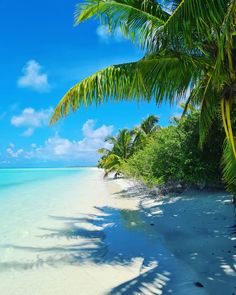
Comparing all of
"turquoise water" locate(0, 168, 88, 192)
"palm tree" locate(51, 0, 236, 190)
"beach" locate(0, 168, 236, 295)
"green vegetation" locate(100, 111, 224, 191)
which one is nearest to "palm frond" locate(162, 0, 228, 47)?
"palm tree" locate(51, 0, 236, 190)

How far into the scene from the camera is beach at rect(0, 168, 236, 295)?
4219 millimetres

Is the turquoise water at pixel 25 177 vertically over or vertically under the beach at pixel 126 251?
under

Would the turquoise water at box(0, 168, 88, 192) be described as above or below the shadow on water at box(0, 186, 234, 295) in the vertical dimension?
below

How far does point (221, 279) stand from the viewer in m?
4.09

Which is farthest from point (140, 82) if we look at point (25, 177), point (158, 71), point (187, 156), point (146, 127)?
point (25, 177)

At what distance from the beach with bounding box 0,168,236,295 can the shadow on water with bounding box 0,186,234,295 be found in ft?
0.04

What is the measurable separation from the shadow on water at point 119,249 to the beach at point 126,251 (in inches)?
0.5

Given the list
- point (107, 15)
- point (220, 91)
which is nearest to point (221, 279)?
point (220, 91)

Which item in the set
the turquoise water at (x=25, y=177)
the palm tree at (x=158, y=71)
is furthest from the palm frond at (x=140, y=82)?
the turquoise water at (x=25, y=177)

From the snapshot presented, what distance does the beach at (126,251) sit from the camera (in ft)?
13.8

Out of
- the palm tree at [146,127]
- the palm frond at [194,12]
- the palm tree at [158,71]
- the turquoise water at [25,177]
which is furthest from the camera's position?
the turquoise water at [25,177]

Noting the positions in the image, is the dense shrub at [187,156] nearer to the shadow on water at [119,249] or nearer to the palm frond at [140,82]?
the shadow on water at [119,249]

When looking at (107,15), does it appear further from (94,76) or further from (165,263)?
(165,263)

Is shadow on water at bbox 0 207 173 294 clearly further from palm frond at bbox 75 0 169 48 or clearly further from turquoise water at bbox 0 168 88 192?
turquoise water at bbox 0 168 88 192
